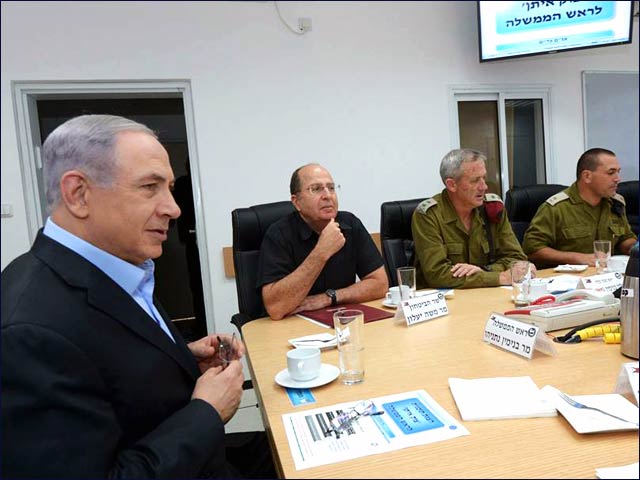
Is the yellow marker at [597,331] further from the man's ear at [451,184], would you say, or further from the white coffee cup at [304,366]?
the man's ear at [451,184]

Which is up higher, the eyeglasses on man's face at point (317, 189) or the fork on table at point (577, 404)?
the eyeglasses on man's face at point (317, 189)

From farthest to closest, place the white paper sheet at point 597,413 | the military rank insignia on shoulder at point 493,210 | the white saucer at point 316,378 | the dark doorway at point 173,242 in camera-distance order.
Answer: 1. the dark doorway at point 173,242
2. the military rank insignia on shoulder at point 493,210
3. the white saucer at point 316,378
4. the white paper sheet at point 597,413

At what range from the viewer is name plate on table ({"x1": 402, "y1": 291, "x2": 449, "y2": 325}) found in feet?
4.75

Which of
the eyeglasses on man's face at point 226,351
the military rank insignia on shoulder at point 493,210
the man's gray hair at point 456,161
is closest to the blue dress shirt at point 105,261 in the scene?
the eyeglasses on man's face at point 226,351

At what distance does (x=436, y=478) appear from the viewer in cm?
66

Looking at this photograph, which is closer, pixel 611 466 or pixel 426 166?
pixel 611 466

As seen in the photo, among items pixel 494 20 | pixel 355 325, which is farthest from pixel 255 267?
pixel 494 20

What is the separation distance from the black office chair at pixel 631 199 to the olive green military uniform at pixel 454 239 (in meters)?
1.32

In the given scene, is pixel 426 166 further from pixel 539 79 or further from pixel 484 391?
pixel 484 391

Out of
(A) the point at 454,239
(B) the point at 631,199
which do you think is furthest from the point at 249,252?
(B) the point at 631,199

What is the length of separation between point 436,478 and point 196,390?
496 millimetres

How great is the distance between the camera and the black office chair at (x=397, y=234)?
2.45m

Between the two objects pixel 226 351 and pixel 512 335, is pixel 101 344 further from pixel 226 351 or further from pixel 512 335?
pixel 512 335

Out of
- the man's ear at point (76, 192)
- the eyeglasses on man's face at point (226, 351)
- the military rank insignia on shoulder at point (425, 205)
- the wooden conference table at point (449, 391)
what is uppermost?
the man's ear at point (76, 192)
